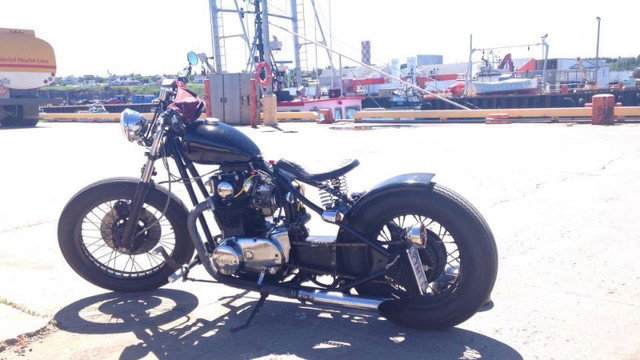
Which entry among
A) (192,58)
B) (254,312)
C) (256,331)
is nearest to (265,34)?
(192,58)

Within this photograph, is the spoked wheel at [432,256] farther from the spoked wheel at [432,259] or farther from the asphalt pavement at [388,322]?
the asphalt pavement at [388,322]

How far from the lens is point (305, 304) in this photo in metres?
4.04

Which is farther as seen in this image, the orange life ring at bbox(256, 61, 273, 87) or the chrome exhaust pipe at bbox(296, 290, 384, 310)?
the orange life ring at bbox(256, 61, 273, 87)

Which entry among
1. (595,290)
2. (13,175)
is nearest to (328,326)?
(595,290)

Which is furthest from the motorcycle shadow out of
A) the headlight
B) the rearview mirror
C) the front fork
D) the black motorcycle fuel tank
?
the rearview mirror

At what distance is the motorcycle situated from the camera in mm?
3416

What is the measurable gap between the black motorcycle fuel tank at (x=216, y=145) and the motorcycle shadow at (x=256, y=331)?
1.04m

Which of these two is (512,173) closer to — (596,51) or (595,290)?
A: (595,290)

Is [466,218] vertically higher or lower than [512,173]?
higher

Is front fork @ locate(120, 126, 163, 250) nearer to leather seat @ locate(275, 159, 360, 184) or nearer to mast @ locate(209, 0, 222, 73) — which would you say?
leather seat @ locate(275, 159, 360, 184)

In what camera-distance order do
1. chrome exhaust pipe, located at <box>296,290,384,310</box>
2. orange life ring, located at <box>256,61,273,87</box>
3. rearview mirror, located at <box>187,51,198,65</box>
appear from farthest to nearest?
orange life ring, located at <box>256,61,273,87</box>, rearview mirror, located at <box>187,51,198,65</box>, chrome exhaust pipe, located at <box>296,290,384,310</box>

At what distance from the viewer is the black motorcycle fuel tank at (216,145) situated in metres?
3.78

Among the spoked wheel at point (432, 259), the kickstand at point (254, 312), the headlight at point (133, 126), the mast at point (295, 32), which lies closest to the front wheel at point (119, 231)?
the headlight at point (133, 126)

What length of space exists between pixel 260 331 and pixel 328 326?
0.42 metres
